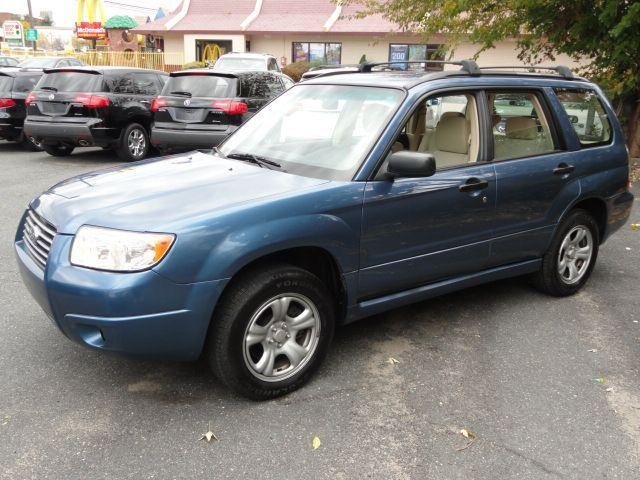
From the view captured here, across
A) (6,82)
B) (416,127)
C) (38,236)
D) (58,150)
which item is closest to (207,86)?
(58,150)

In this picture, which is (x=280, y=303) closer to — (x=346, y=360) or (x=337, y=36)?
(x=346, y=360)

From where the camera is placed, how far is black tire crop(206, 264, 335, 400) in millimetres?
Result: 3143

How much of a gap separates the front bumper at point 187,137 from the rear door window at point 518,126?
20.0 feet

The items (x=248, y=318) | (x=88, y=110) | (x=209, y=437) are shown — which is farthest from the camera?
(x=88, y=110)

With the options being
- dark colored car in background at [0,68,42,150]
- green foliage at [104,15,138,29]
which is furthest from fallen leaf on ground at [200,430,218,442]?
green foliage at [104,15,138,29]

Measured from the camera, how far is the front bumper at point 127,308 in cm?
290

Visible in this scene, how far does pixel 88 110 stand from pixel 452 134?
8.17 meters

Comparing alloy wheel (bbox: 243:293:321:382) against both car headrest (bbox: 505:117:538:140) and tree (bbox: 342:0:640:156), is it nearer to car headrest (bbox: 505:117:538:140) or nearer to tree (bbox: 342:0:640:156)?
car headrest (bbox: 505:117:538:140)

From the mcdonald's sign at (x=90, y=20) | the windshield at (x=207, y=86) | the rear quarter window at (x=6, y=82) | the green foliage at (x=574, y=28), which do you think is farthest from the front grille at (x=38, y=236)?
the mcdonald's sign at (x=90, y=20)

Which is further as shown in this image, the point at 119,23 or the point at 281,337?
the point at 119,23

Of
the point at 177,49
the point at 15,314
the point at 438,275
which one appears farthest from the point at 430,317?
the point at 177,49

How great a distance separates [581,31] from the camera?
10.6m

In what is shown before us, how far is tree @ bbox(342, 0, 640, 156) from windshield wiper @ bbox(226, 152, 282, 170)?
731cm

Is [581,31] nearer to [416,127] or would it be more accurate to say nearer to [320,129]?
[416,127]
